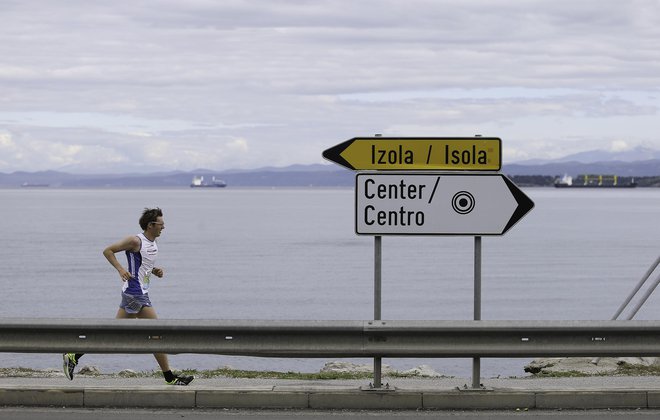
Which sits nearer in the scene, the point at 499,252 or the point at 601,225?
the point at 499,252

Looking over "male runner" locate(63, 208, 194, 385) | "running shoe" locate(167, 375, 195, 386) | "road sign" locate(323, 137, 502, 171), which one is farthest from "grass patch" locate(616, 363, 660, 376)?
"male runner" locate(63, 208, 194, 385)

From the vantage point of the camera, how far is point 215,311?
33.3 m

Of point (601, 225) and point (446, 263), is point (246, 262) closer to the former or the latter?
point (446, 263)

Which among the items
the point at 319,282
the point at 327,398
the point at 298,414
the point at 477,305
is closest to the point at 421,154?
the point at 477,305

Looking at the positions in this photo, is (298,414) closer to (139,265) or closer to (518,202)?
(139,265)

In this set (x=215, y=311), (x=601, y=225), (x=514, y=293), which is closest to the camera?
(x=215, y=311)

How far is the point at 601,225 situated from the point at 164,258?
57.6 m

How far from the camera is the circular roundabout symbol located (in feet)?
33.1

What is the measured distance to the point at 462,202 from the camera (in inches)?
398

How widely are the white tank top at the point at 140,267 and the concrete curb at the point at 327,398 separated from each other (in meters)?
1.08

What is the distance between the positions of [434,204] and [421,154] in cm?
44

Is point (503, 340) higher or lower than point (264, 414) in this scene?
higher

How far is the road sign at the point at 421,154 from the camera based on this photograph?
9977mm

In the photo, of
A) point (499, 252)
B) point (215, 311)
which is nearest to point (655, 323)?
point (215, 311)
